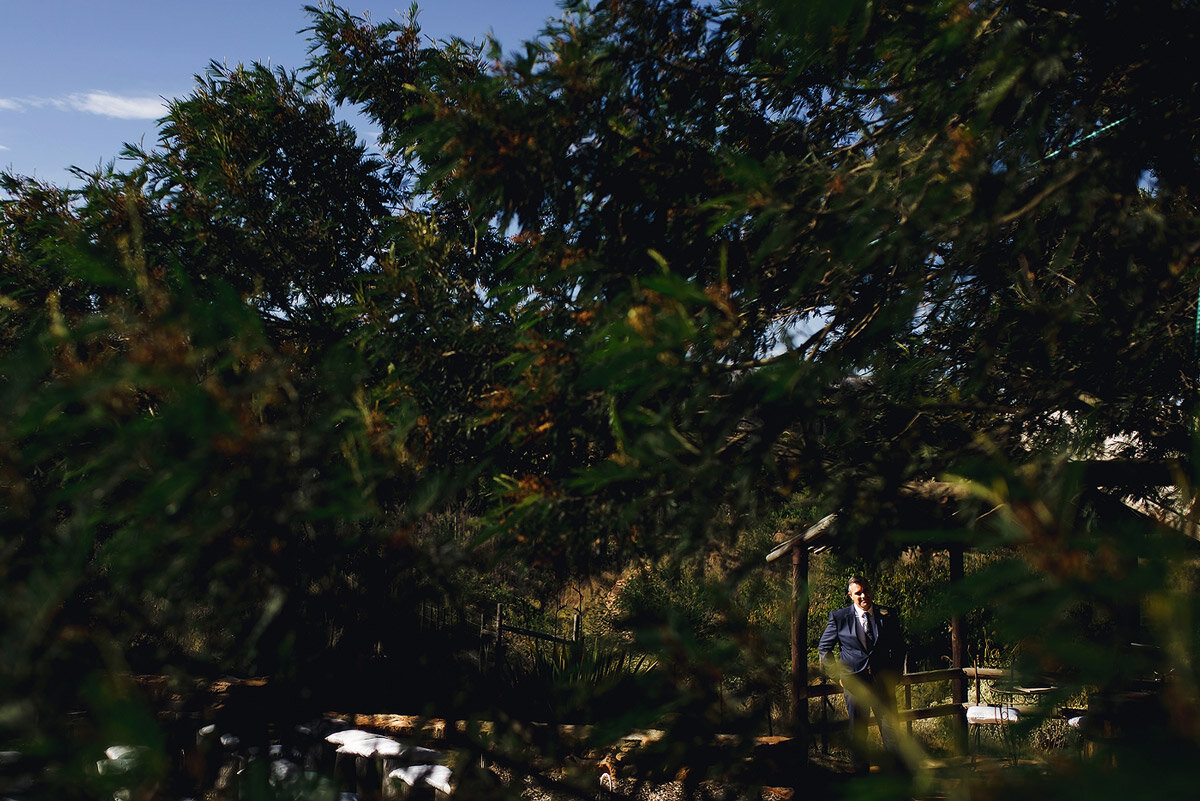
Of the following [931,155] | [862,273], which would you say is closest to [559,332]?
[862,273]

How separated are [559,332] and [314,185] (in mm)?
4154

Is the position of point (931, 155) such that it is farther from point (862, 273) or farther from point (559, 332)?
point (559, 332)

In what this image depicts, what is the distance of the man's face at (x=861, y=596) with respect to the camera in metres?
6.84

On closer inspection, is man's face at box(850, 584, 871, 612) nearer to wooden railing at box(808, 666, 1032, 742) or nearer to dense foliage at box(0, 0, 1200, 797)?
wooden railing at box(808, 666, 1032, 742)

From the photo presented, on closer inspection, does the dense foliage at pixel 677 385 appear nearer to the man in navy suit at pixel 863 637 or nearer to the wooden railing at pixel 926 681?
the man in navy suit at pixel 863 637

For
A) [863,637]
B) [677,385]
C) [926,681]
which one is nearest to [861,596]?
[863,637]

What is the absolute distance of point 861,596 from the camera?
22.5ft

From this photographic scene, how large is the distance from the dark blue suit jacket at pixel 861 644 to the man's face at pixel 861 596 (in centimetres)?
8

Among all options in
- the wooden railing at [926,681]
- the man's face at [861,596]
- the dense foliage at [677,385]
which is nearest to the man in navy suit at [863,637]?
the man's face at [861,596]

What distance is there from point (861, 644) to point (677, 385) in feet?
19.1

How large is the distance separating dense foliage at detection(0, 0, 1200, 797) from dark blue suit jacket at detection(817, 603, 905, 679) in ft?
12.3

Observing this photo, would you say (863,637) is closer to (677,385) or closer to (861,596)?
(861,596)

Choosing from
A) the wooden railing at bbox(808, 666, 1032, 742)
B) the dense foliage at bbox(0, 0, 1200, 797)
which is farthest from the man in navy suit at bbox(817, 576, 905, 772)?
the dense foliage at bbox(0, 0, 1200, 797)

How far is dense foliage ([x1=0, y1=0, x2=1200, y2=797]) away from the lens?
122 centimetres
